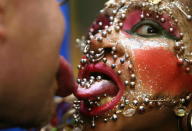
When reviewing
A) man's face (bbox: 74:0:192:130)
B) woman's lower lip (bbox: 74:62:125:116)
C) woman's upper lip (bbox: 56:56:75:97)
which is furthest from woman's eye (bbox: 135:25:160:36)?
woman's upper lip (bbox: 56:56:75:97)

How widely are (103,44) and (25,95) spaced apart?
536mm

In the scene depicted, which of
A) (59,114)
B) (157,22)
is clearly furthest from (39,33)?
(59,114)

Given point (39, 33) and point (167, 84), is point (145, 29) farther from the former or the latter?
point (39, 33)

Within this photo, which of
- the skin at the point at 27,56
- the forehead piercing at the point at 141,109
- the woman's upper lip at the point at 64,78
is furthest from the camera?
the forehead piercing at the point at 141,109

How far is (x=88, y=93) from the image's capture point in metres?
1.04

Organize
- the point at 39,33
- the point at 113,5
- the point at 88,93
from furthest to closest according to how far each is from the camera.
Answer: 1. the point at 113,5
2. the point at 88,93
3. the point at 39,33

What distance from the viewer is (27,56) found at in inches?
22.8

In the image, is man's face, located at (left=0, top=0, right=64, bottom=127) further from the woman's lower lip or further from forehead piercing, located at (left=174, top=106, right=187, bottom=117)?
forehead piercing, located at (left=174, top=106, right=187, bottom=117)

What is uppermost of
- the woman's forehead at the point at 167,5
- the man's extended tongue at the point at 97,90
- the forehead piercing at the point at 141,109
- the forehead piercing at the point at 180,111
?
the woman's forehead at the point at 167,5

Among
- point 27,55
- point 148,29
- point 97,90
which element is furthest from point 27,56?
point 148,29

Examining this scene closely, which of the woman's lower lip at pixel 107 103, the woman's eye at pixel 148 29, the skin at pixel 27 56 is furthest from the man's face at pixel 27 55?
the woman's eye at pixel 148 29

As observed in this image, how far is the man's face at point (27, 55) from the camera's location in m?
0.56

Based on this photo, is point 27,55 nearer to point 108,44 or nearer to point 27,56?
point 27,56

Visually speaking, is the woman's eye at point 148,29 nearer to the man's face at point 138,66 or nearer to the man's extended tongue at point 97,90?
the man's face at point 138,66
